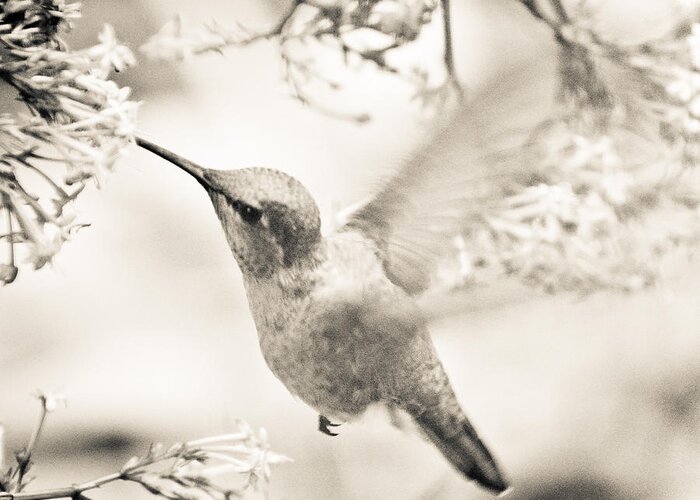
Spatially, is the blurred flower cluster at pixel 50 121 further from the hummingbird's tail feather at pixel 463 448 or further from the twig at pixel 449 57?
the hummingbird's tail feather at pixel 463 448

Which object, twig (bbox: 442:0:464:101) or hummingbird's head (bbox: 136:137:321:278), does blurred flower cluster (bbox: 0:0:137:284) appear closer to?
hummingbird's head (bbox: 136:137:321:278)

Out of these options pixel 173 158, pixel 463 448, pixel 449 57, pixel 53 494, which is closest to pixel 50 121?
pixel 173 158

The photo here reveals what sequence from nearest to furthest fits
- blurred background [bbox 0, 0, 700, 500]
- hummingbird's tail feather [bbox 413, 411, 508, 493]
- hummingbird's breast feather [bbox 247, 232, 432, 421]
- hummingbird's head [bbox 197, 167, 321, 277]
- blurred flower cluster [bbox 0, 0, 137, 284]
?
blurred flower cluster [bbox 0, 0, 137, 284] < hummingbird's head [bbox 197, 167, 321, 277] < hummingbird's breast feather [bbox 247, 232, 432, 421] < hummingbird's tail feather [bbox 413, 411, 508, 493] < blurred background [bbox 0, 0, 700, 500]

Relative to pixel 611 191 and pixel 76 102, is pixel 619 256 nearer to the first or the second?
pixel 611 191

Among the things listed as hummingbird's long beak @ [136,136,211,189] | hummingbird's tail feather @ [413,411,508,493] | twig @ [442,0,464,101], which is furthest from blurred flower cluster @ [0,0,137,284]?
hummingbird's tail feather @ [413,411,508,493]

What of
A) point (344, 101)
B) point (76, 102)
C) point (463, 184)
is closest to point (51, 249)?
point (76, 102)
